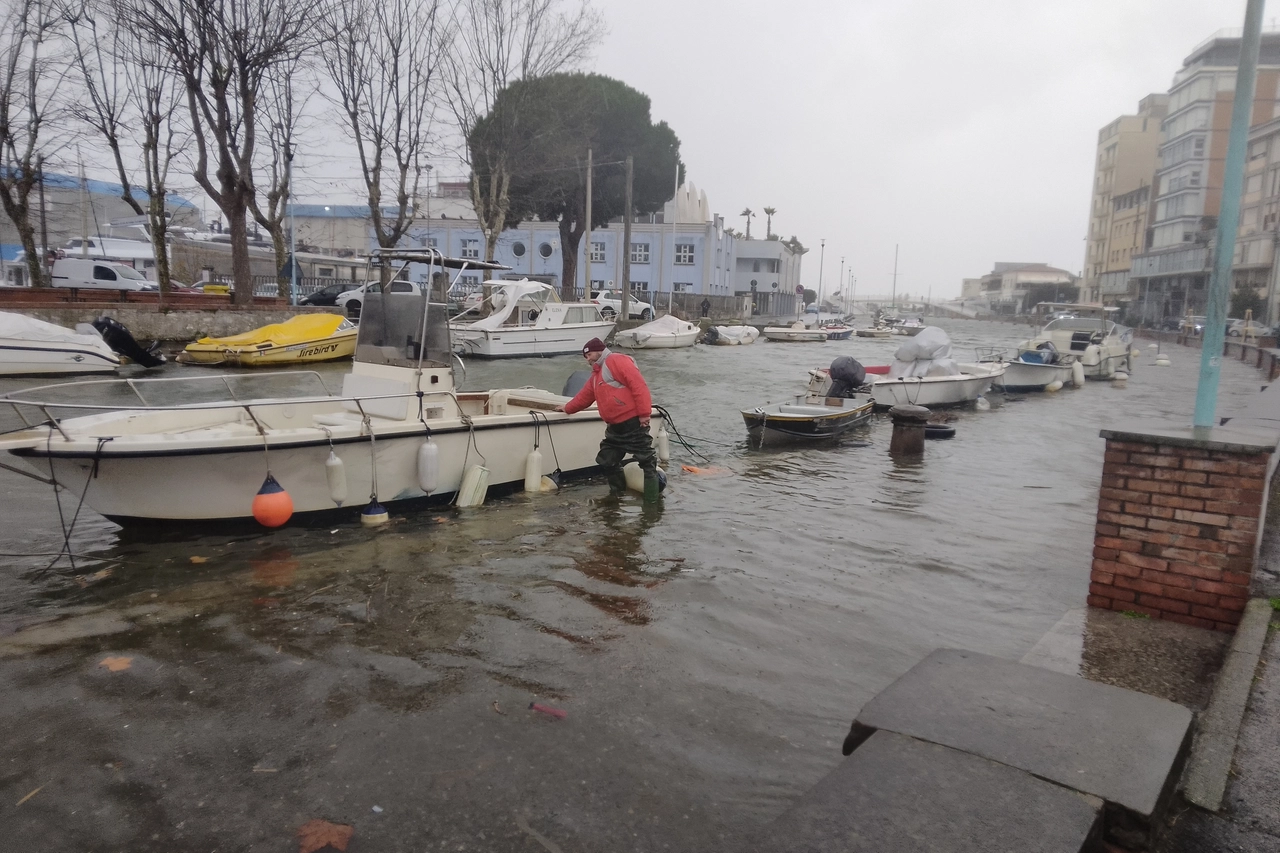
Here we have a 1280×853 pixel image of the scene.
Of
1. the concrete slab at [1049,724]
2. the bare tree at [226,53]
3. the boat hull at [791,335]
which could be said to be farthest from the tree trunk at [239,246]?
the boat hull at [791,335]

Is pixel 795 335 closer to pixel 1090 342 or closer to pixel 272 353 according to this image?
pixel 1090 342

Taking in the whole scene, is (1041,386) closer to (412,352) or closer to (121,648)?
(412,352)

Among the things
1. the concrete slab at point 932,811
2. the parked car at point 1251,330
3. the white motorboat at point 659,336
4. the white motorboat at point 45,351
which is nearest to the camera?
the concrete slab at point 932,811

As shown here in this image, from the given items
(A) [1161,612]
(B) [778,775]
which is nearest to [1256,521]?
(A) [1161,612]

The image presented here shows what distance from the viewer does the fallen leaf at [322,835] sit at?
125 inches

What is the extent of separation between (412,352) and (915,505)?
5.98m

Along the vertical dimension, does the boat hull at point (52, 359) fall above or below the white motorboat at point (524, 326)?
below

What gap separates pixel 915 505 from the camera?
392 inches

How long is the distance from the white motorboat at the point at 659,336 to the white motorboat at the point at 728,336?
11.4 feet

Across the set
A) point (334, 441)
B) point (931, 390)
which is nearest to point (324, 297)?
point (931, 390)

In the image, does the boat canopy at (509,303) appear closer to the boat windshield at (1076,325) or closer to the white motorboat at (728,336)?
the white motorboat at (728,336)

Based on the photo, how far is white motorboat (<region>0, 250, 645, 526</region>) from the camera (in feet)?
22.8

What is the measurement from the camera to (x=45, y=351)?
1738 cm

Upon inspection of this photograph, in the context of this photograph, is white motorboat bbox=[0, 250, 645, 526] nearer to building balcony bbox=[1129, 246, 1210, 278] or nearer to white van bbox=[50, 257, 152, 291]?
white van bbox=[50, 257, 152, 291]
